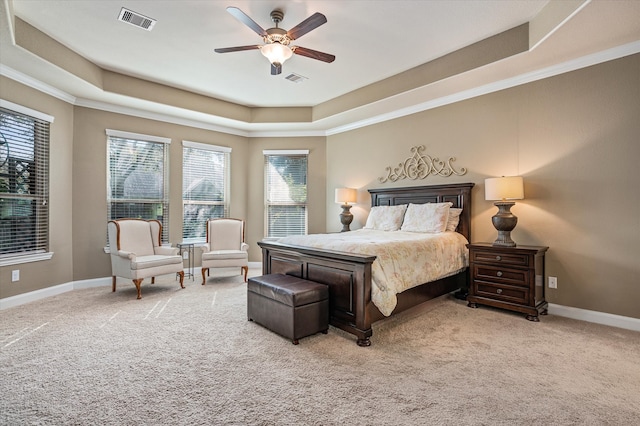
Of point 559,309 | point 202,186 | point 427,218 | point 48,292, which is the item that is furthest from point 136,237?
point 559,309

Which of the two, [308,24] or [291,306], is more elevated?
[308,24]

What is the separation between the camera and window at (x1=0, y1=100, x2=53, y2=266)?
12.3 ft

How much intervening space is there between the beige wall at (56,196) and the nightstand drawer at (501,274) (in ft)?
18.3

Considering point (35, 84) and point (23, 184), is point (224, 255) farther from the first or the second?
point (35, 84)

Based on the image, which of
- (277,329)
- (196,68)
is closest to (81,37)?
(196,68)

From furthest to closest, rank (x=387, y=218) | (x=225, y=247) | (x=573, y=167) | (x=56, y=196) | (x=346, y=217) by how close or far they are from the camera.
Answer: (x=346, y=217) → (x=225, y=247) → (x=387, y=218) → (x=56, y=196) → (x=573, y=167)

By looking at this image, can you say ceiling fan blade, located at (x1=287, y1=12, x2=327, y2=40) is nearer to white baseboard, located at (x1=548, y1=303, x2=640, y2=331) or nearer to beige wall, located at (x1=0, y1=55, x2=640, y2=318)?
beige wall, located at (x1=0, y1=55, x2=640, y2=318)

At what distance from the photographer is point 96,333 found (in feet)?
9.61

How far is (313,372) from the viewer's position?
7.21 ft

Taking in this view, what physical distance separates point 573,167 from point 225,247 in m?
5.01

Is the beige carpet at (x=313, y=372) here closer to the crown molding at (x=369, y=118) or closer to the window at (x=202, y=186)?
the window at (x=202, y=186)

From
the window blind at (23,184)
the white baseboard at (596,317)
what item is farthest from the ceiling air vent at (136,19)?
the white baseboard at (596,317)

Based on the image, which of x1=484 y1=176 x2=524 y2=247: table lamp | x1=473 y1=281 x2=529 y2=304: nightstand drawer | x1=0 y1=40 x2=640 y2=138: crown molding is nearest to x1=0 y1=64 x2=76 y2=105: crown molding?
x1=0 y1=40 x2=640 y2=138: crown molding

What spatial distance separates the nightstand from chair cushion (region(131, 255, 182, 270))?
13.2ft
